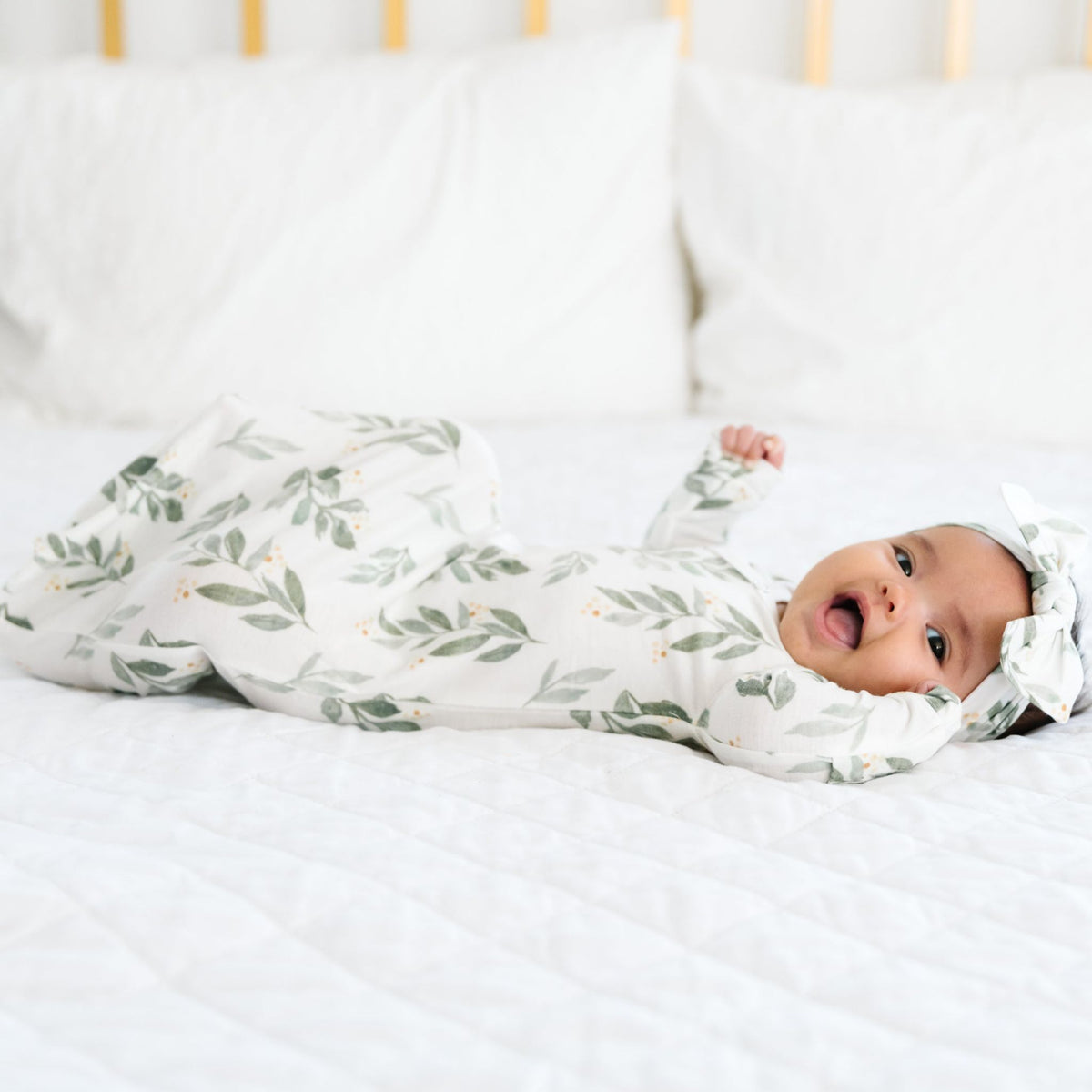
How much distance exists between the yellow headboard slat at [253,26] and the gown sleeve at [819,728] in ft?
5.41

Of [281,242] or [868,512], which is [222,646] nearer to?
[868,512]

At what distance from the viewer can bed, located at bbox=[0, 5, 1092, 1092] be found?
40 cm

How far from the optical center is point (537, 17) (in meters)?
2.00

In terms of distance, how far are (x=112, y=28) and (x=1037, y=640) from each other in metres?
1.83

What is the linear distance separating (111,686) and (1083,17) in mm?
1768

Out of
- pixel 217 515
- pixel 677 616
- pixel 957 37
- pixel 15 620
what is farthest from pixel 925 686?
pixel 957 37

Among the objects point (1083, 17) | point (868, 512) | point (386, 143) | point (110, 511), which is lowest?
point (868, 512)

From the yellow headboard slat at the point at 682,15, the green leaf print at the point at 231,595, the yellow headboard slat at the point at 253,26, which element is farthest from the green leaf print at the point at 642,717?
the yellow headboard slat at the point at 253,26

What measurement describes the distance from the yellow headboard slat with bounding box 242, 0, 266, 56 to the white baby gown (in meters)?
1.31

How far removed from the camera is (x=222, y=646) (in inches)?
30.4

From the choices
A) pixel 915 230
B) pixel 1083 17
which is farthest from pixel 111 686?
pixel 1083 17

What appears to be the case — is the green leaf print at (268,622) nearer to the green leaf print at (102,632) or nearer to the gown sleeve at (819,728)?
the green leaf print at (102,632)

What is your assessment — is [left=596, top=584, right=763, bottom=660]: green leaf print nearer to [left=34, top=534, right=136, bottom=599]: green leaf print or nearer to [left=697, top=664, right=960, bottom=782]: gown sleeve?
[left=697, top=664, right=960, bottom=782]: gown sleeve

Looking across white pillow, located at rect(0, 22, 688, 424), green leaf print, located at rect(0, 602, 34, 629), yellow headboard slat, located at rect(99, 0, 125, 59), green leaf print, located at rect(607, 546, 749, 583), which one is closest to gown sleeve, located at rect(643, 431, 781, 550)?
green leaf print, located at rect(607, 546, 749, 583)
